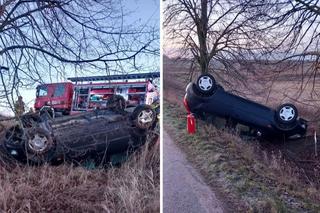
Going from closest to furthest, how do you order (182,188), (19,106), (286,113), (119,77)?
(182,188)
(286,113)
(119,77)
(19,106)

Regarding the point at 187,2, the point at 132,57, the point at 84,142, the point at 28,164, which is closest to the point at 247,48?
the point at 187,2

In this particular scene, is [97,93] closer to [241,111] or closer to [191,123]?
[191,123]

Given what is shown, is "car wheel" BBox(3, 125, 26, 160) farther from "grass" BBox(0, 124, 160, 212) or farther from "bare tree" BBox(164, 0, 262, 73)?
"bare tree" BBox(164, 0, 262, 73)

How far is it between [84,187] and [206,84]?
3.15ft

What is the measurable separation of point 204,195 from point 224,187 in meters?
0.12

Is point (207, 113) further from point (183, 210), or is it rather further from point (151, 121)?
point (183, 210)

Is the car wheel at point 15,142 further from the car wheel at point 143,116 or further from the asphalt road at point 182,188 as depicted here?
the asphalt road at point 182,188

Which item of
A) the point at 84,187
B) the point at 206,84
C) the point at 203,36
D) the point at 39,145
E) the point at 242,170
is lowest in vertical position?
the point at 84,187

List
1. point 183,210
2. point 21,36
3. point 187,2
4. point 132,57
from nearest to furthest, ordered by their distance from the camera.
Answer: point 183,210 → point 187,2 → point 132,57 → point 21,36

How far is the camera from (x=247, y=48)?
239cm

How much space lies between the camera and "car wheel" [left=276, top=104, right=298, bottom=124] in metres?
2.36

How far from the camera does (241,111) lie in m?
2.41

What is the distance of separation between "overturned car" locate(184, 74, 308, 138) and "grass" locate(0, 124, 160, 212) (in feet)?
1.24

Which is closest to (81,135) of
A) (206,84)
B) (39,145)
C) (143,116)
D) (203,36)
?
(39,145)
